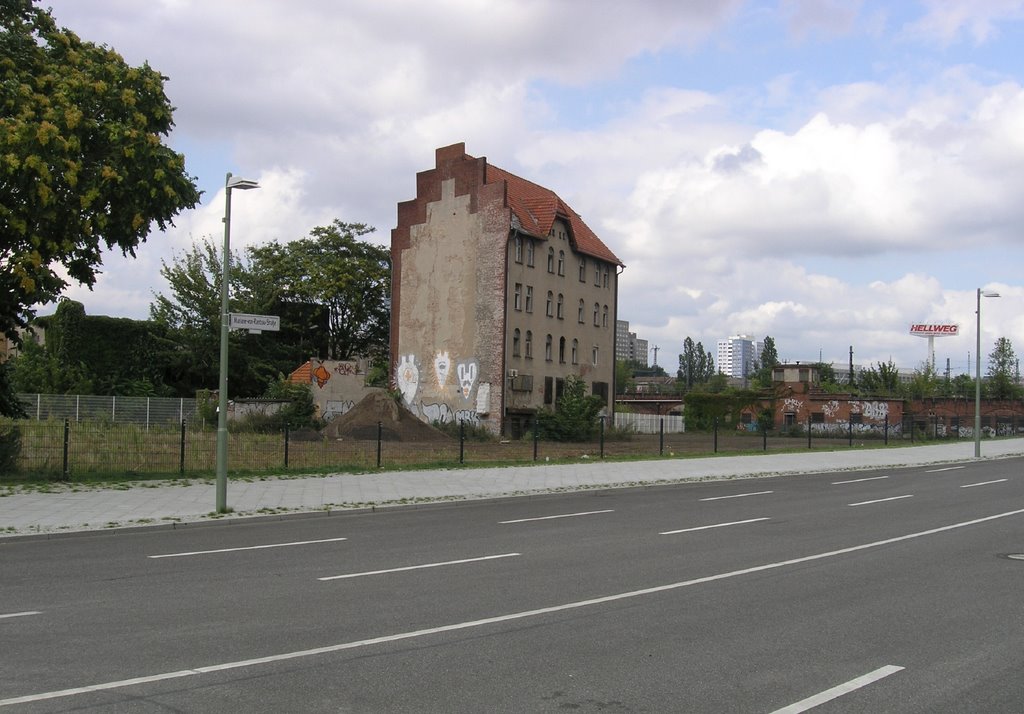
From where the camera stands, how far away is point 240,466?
81.9ft

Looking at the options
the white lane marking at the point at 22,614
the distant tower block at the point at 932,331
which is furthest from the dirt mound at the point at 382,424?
the distant tower block at the point at 932,331

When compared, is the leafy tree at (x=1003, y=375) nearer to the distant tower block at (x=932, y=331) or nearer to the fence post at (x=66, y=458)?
the distant tower block at (x=932, y=331)

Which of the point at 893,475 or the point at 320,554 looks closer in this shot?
the point at 320,554

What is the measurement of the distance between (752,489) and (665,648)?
57.6 feet


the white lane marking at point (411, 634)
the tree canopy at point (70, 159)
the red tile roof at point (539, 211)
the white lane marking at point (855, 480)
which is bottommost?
the white lane marking at point (855, 480)

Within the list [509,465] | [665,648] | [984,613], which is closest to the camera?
[665,648]

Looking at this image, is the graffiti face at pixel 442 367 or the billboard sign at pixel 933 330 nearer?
the graffiti face at pixel 442 367

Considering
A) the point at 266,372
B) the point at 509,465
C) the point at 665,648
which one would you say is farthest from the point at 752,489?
the point at 266,372

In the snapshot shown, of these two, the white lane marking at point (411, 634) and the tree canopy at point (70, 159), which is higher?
the tree canopy at point (70, 159)

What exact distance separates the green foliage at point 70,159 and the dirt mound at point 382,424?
72.2ft

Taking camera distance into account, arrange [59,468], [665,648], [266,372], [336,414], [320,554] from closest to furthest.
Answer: [665,648] < [320,554] < [59,468] < [336,414] < [266,372]

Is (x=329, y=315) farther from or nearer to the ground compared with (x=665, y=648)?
farther from the ground

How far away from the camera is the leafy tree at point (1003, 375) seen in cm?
7819

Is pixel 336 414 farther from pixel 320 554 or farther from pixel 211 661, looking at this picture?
pixel 211 661
